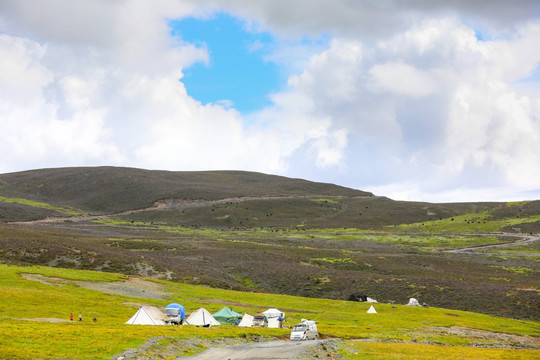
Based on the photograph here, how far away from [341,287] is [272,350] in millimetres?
53772

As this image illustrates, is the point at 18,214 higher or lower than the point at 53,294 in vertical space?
higher

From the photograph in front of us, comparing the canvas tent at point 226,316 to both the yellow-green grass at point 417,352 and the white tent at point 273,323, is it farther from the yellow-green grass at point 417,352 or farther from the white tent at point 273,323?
the yellow-green grass at point 417,352

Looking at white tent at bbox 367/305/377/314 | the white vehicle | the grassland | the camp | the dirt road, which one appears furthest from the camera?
white tent at bbox 367/305/377/314

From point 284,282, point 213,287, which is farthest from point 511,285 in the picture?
point 213,287

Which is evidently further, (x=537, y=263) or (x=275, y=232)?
(x=275, y=232)

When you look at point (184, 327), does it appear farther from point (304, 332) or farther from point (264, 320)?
point (304, 332)

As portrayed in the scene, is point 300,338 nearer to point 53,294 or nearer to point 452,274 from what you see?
point 53,294

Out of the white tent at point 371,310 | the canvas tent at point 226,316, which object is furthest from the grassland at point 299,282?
the canvas tent at point 226,316

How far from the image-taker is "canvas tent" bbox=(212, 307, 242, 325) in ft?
190

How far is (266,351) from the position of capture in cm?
3875

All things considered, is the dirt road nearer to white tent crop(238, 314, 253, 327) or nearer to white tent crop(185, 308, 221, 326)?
white tent crop(238, 314, 253, 327)

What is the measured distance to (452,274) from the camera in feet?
349

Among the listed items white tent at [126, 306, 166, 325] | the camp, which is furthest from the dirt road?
white tent at [126, 306, 166, 325]

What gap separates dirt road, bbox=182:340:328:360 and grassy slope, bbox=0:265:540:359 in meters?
3.40
